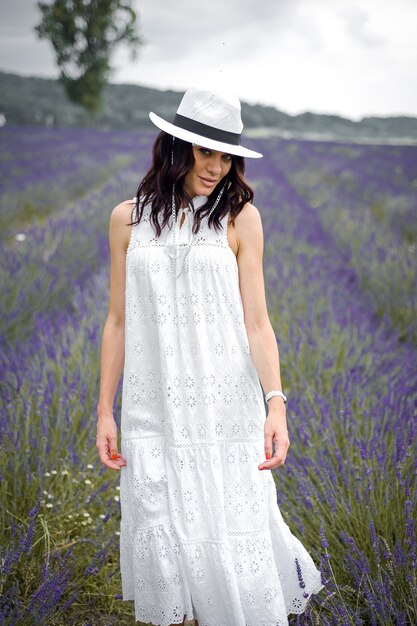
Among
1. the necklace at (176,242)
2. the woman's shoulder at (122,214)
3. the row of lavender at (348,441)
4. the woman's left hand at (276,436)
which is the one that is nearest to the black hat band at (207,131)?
the necklace at (176,242)

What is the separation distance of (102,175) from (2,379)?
30.1 ft

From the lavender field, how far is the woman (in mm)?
170

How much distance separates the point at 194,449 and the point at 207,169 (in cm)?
67

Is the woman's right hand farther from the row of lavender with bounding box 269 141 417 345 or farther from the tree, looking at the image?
the tree

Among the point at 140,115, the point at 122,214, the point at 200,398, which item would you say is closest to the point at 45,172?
the point at 122,214

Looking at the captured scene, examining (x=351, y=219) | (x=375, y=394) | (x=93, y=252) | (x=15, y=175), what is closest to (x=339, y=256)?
(x=351, y=219)

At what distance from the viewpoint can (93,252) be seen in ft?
17.3

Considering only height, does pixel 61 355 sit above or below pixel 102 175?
below

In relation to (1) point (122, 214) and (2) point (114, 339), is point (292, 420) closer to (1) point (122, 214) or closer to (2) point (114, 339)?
(2) point (114, 339)

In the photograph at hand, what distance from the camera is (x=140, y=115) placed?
47938 mm

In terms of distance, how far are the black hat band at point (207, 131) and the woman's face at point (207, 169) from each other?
38 millimetres

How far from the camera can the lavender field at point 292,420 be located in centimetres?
171

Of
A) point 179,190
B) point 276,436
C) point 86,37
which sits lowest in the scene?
point 276,436

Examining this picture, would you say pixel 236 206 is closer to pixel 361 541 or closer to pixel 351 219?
pixel 361 541
